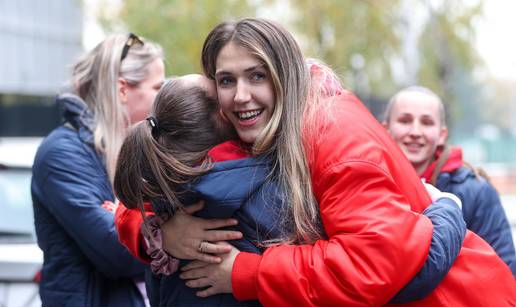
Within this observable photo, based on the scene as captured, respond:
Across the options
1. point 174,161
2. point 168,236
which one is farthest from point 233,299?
point 174,161

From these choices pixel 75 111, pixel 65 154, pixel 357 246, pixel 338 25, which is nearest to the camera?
pixel 357 246

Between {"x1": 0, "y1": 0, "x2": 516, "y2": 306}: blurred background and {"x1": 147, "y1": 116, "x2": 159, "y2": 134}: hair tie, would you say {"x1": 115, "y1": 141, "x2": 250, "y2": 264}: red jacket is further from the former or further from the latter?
{"x1": 0, "y1": 0, "x2": 516, "y2": 306}: blurred background

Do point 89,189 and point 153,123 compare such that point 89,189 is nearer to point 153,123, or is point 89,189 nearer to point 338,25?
point 153,123

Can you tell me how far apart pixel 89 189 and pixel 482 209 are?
1.70 m

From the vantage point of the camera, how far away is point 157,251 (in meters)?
2.58

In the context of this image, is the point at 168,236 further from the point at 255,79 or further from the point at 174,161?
the point at 255,79

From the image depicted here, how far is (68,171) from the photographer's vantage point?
3.37 meters

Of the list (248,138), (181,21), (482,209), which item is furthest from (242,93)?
(181,21)

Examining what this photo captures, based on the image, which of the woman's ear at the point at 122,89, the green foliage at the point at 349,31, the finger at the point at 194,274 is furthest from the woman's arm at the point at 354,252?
the green foliage at the point at 349,31

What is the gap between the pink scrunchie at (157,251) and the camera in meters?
2.56

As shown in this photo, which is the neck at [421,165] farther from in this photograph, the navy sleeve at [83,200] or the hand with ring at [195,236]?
the hand with ring at [195,236]

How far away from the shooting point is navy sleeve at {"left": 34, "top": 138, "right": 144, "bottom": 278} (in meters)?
3.24

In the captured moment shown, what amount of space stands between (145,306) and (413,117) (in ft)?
5.18

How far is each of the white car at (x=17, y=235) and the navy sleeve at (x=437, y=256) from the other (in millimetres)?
2766
